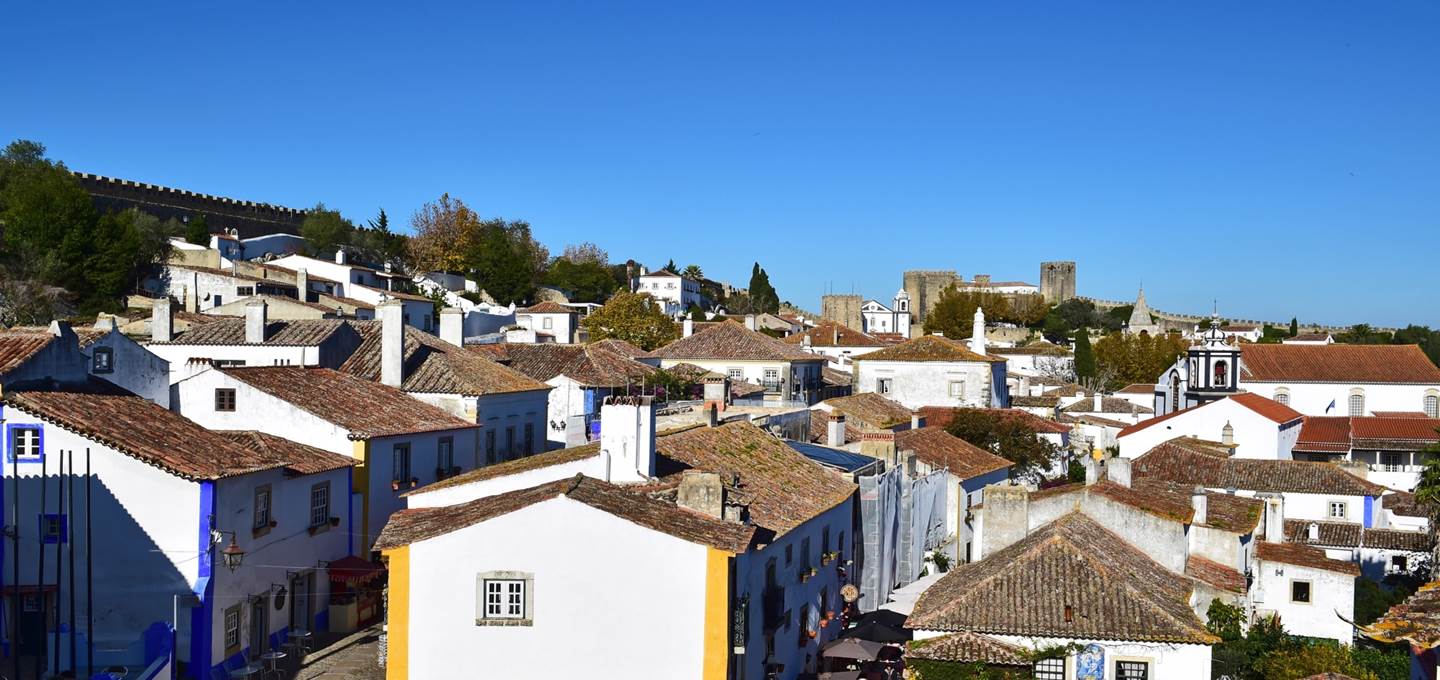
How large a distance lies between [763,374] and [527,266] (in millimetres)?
47262

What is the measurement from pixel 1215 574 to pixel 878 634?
809 centimetres

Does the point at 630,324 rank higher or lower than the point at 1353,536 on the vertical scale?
higher

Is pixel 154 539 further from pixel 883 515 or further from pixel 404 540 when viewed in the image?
pixel 883 515

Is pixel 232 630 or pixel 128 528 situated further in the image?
pixel 232 630

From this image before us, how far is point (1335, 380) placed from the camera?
7562 cm

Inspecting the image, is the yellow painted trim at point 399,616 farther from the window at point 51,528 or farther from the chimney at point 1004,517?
the chimney at point 1004,517

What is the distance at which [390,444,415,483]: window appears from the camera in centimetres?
2962

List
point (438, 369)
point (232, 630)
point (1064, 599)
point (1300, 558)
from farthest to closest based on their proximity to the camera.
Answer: point (438, 369)
point (1300, 558)
point (232, 630)
point (1064, 599)

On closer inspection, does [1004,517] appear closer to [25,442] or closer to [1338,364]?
[25,442]

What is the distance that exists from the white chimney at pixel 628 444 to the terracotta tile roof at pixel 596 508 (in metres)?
1.81

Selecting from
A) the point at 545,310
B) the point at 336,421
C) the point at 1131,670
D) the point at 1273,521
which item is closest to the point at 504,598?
the point at 1131,670

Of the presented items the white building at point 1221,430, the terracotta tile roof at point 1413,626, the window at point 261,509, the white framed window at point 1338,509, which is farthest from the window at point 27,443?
the white building at point 1221,430

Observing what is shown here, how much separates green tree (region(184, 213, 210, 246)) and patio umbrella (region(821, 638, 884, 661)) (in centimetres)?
7274

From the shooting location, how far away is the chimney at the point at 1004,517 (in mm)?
26375
